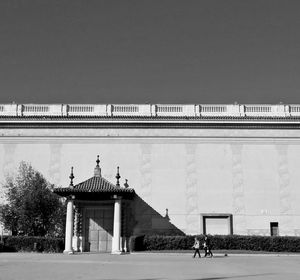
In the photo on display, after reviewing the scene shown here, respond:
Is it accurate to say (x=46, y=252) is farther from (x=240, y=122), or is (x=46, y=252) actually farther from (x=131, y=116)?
(x=240, y=122)

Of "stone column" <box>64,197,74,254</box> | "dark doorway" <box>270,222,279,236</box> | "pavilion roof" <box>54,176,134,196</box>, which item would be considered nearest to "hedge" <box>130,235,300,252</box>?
"pavilion roof" <box>54,176,134,196</box>

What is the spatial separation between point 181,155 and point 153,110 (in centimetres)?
489

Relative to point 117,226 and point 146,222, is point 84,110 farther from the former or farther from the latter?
point 117,226

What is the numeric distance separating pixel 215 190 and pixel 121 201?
9050 millimetres

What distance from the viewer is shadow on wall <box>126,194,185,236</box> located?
138 feet

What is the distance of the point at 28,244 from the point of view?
37031 millimetres

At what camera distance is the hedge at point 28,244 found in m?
36.9

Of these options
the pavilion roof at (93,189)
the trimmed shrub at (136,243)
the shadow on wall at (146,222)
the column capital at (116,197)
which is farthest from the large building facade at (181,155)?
the column capital at (116,197)

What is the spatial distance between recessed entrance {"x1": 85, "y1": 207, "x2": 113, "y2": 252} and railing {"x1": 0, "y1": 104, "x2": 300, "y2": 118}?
960 cm

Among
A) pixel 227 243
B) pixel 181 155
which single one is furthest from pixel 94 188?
pixel 227 243

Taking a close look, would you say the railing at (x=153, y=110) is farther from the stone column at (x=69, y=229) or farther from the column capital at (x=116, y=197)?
the stone column at (x=69, y=229)

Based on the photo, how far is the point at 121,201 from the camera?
38.5 m

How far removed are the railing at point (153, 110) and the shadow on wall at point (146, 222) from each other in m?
8.32

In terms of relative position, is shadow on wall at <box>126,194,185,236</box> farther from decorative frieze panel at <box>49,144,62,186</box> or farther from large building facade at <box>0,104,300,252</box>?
decorative frieze panel at <box>49,144,62,186</box>
